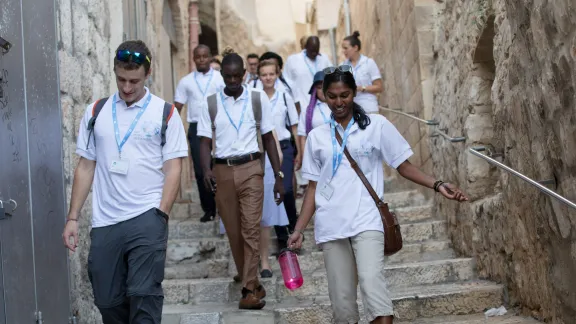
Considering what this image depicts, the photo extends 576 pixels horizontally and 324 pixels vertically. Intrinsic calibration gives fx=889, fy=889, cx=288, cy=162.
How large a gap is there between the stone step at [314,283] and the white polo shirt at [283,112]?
1763 mm

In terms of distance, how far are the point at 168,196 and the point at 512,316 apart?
8.69ft

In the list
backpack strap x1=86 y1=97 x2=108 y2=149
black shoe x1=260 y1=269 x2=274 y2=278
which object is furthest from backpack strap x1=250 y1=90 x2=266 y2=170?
backpack strap x1=86 y1=97 x2=108 y2=149

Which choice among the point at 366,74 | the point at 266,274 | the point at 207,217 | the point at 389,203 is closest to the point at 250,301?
the point at 266,274

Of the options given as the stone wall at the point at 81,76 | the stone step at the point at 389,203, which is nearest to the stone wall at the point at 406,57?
the stone step at the point at 389,203

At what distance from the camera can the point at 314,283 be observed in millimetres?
6906

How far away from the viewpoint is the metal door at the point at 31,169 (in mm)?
4465

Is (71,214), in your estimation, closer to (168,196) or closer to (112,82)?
(168,196)

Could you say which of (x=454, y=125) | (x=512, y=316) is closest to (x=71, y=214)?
(x=512, y=316)

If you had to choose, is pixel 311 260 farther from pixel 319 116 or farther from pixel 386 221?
pixel 386 221

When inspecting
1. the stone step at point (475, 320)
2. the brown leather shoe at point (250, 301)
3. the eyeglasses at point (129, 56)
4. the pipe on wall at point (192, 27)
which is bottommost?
the stone step at point (475, 320)

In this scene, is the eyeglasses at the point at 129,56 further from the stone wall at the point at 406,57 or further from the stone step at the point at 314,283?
the stone wall at the point at 406,57

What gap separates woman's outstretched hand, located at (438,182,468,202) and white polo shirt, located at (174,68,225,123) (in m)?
4.91

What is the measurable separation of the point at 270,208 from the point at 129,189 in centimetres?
284

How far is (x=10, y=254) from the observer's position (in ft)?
14.6
